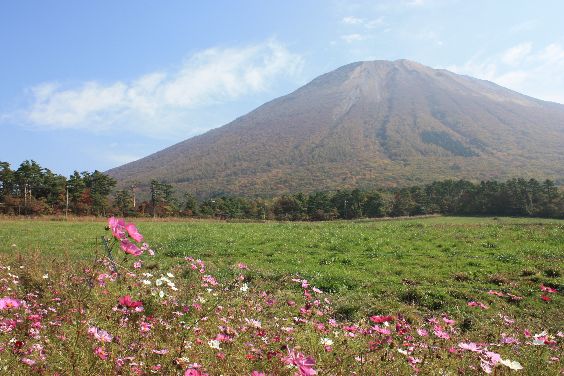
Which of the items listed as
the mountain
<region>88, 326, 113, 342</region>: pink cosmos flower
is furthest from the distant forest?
<region>88, 326, 113, 342</region>: pink cosmos flower

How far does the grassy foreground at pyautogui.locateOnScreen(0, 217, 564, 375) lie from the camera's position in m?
3.21

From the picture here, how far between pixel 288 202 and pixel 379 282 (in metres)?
58.1

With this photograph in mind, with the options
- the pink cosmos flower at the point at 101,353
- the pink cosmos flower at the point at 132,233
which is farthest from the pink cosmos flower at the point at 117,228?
the pink cosmos flower at the point at 101,353

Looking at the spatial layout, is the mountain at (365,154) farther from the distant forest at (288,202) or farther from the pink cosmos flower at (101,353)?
the pink cosmos flower at (101,353)

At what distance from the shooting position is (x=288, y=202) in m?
69.0

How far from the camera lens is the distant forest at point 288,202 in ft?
174

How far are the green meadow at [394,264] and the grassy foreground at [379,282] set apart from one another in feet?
0.12

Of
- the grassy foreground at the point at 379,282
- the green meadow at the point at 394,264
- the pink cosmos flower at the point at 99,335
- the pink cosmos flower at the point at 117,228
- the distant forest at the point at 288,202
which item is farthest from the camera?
the distant forest at the point at 288,202

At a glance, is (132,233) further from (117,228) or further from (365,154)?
(365,154)

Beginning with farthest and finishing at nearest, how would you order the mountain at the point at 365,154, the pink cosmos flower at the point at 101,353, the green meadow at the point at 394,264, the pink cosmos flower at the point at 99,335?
the mountain at the point at 365,154
the green meadow at the point at 394,264
the pink cosmos flower at the point at 99,335
the pink cosmos flower at the point at 101,353

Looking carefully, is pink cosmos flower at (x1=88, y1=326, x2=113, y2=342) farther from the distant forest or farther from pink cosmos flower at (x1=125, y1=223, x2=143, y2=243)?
the distant forest

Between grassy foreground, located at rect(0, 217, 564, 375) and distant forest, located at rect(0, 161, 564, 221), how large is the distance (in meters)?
36.7

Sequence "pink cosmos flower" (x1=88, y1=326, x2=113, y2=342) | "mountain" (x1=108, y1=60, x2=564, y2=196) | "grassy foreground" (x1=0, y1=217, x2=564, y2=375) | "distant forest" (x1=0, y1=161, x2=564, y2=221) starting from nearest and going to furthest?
"pink cosmos flower" (x1=88, y1=326, x2=113, y2=342), "grassy foreground" (x1=0, y1=217, x2=564, y2=375), "distant forest" (x1=0, y1=161, x2=564, y2=221), "mountain" (x1=108, y1=60, x2=564, y2=196)

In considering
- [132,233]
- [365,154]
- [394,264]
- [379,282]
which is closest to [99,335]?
[132,233]
